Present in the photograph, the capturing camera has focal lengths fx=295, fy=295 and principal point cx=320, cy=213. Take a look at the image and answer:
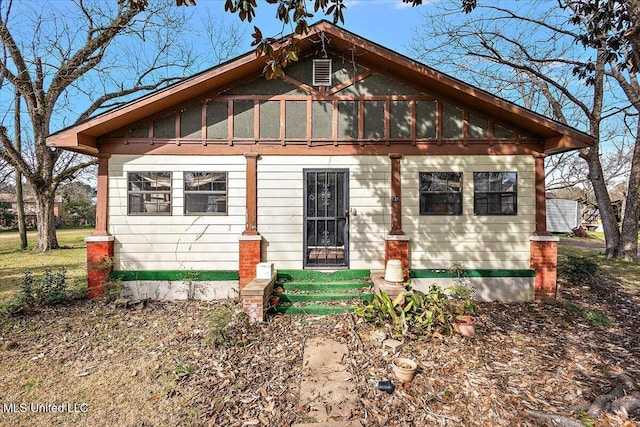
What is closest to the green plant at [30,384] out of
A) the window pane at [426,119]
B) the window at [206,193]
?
the window at [206,193]

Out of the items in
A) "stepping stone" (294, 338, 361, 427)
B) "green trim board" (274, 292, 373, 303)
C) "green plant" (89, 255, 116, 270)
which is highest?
"green plant" (89, 255, 116, 270)

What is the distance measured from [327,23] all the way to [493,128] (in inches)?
166

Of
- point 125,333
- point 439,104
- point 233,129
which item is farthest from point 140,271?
point 439,104

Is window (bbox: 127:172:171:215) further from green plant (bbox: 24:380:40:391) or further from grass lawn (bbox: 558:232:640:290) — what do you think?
grass lawn (bbox: 558:232:640:290)

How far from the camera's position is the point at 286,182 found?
6.52m

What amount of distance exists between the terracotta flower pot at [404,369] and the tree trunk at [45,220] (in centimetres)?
1661

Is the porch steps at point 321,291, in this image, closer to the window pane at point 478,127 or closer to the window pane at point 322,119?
the window pane at point 322,119

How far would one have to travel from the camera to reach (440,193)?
6.61 meters

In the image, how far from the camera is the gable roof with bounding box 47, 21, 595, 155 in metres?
5.76

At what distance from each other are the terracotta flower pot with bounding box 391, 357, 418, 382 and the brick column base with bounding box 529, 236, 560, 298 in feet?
15.0

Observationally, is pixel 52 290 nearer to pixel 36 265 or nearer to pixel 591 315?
pixel 36 265

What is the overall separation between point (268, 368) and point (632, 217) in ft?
49.3

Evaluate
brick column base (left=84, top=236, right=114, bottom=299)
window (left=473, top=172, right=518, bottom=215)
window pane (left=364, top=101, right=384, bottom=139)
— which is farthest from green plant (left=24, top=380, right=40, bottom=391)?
window (left=473, top=172, right=518, bottom=215)

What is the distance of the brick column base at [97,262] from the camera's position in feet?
20.1
